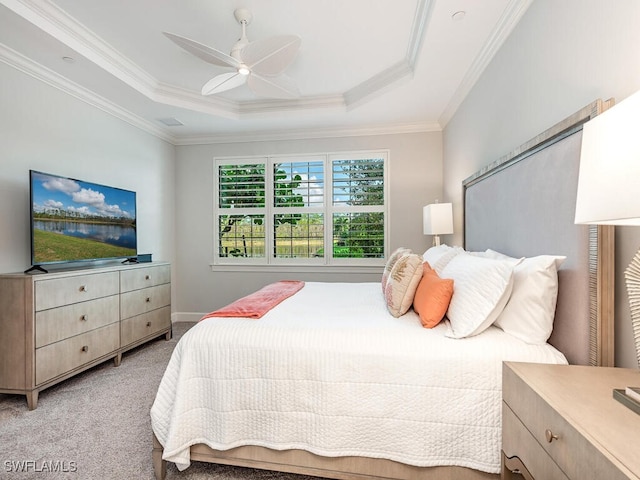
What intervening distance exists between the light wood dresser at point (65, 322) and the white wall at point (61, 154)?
0.45 meters

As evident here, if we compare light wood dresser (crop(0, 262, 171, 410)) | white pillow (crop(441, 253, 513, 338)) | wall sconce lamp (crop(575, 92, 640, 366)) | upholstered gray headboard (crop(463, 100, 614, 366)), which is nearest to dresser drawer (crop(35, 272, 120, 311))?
light wood dresser (crop(0, 262, 171, 410))

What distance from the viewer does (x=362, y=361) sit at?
4.65 feet

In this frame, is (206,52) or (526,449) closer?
(526,449)

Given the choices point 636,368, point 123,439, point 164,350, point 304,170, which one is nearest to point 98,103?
point 304,170

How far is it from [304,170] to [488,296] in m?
3.25

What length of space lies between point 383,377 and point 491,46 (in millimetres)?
2360

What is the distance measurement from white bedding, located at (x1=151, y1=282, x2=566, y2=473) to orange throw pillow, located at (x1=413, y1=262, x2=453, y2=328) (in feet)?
0.20

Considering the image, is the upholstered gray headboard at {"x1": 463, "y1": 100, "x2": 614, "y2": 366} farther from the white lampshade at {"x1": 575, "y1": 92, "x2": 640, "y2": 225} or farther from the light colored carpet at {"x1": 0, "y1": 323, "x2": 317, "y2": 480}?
the light colored carpet at {"x1": 0, "y1": 323, "x2": 317, "y2": 480}

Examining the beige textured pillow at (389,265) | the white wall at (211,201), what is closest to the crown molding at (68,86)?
the white wall at (211,201)

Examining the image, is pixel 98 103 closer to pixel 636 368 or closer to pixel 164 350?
pixel 164 350

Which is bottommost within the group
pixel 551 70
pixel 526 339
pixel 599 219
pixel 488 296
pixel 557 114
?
pixel 526 339

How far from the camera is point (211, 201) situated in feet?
14.7
